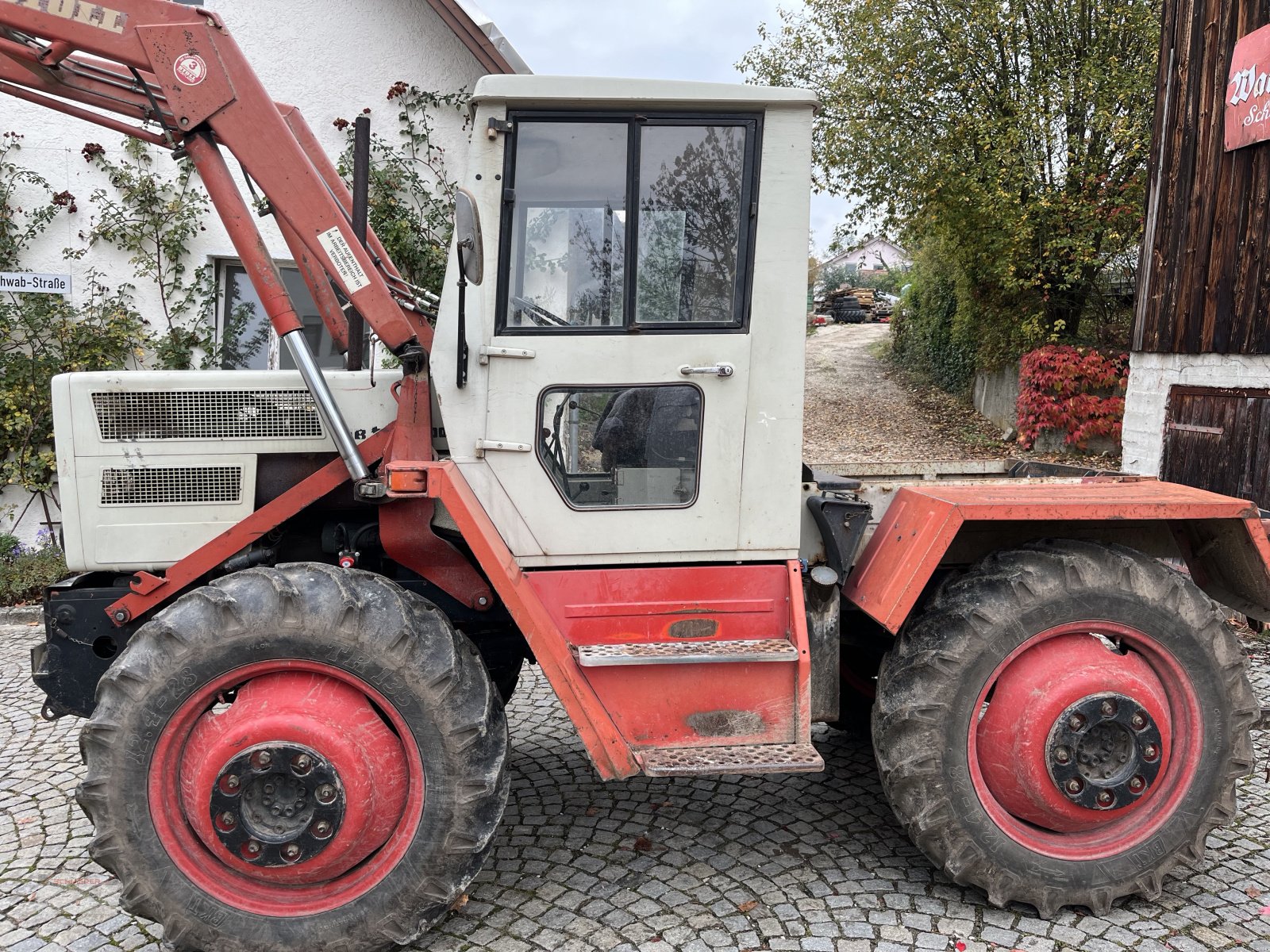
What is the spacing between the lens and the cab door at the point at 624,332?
2977 mm

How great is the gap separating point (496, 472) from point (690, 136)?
1.25 m

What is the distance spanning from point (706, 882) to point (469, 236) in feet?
7.67

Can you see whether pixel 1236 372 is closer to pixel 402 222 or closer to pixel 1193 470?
pixel 1193 470

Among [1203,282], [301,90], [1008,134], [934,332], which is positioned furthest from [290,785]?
[934,332]

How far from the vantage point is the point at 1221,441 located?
27.2ft

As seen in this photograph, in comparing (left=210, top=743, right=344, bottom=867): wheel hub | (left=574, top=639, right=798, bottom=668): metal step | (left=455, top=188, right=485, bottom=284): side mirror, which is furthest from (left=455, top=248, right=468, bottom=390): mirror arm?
(left=210, top=743, right=344, bottom=867): wheel hub

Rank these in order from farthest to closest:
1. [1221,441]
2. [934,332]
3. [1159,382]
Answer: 1. [934,332]
2. [1159,382]
3. [1221,441]

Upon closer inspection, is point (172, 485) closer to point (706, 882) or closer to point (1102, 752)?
point (706, 882)

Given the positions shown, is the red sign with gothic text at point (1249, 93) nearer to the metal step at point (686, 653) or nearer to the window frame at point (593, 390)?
the window frame at point (593, 390)

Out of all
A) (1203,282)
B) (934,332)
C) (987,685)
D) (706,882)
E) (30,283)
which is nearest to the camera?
(987,685)

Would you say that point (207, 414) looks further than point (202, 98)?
Yes

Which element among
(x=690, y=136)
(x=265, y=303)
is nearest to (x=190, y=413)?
(x=265, y=303)

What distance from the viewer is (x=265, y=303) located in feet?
10.1

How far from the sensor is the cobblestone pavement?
300cm
